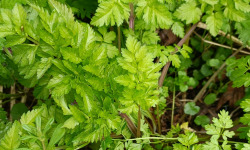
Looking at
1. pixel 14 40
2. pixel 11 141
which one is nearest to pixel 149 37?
pixel 14 40

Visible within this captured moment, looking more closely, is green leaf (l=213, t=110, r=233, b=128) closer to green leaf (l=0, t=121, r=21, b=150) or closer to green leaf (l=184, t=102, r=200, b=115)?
green leaf (l=184, t=102, r=200, b=115)

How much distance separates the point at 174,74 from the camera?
8.54 feet

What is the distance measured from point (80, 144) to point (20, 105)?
2.82 ft

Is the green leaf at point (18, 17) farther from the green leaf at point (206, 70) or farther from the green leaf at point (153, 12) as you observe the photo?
the green leaf at point (206, 70)

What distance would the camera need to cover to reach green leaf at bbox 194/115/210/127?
7.57ft

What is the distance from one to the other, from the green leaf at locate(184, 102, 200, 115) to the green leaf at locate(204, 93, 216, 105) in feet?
0.49

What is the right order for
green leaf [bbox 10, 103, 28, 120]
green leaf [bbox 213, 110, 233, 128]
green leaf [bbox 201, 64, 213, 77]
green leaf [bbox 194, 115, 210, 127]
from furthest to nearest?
green leaf [bbox 201, 64, 213, 77], green leaf [bbox 194, 115, 210, 127], green leaf [bbox 10, 103, 28, 120], green leaf [bbox 213, 110, 233, 128]

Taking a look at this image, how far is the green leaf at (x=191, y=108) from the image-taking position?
234cm

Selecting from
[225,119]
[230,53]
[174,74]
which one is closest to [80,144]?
[225,119]

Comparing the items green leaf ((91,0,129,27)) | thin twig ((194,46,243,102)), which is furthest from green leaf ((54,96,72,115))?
thin twig ((194,46,243,102))

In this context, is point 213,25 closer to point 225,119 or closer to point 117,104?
point 225,119

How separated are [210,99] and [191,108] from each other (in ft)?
0.68

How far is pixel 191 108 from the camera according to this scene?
7.75 feet

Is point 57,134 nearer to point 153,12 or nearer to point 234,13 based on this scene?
point 153,12
